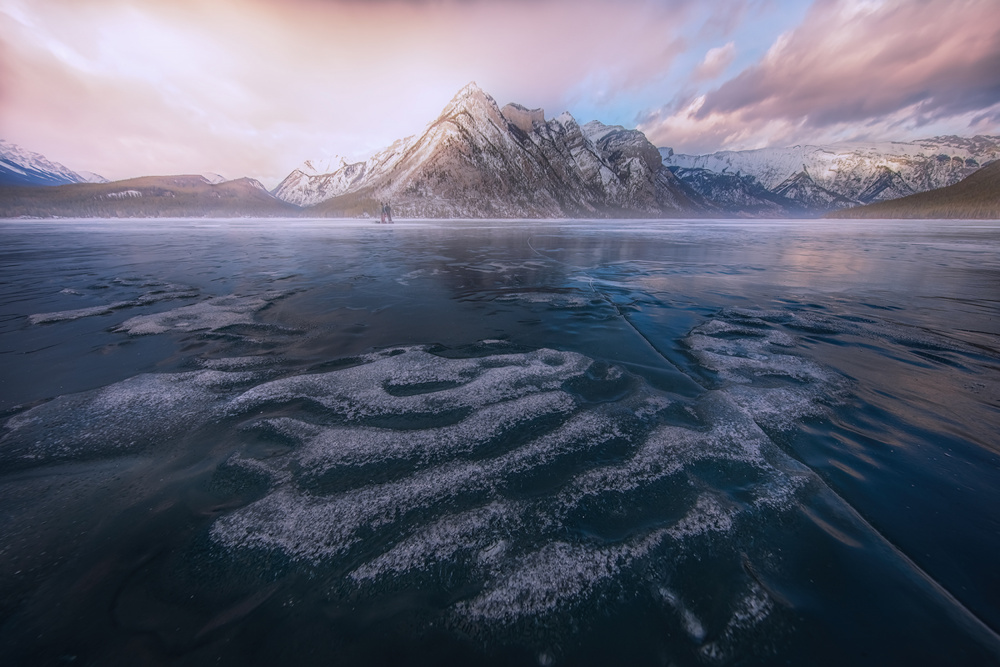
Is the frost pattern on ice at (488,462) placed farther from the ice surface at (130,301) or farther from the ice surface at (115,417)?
the ice surface at (130,301)

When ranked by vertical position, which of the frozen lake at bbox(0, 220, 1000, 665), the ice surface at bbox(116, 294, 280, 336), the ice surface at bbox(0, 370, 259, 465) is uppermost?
the ice surface at bbox(116, 294, 280, 336)

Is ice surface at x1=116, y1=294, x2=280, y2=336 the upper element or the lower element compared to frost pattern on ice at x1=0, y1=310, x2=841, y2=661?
upper

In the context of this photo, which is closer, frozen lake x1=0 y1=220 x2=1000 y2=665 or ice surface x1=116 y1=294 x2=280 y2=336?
frozen lake x1=0 y1=220 x2=1000 y2=665

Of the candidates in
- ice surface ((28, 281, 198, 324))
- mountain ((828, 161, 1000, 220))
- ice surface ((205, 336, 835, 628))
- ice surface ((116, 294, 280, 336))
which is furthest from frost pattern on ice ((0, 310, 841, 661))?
mountain ((828, 161, 1000, 220))

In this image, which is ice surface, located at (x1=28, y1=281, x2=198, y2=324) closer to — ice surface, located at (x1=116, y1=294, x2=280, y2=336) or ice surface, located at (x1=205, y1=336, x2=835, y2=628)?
ice surface, located at (x1=116, y1=294, x2=280, y2=336)

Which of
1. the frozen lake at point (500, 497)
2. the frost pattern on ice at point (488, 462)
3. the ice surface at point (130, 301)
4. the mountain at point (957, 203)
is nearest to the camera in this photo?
the frozen lake at point (500, 497)

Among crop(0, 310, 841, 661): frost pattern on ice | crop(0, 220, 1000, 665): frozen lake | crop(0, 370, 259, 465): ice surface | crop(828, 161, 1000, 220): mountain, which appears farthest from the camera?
crop(828, 161, 1000, 220): mountain

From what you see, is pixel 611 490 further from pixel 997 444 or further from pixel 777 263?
pixel 777 263

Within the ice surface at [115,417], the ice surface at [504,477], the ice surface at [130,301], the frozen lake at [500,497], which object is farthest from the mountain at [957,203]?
the ice surface at [130,301]
